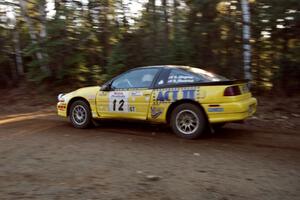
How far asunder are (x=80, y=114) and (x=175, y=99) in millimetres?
2676

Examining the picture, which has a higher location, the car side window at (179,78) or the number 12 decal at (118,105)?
the car side window at (179,78)

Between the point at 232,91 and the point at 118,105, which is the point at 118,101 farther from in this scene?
the point at 232,91

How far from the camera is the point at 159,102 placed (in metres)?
7.95

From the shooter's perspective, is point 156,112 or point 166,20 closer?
point 156,112

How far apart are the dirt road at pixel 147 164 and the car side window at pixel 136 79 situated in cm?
107

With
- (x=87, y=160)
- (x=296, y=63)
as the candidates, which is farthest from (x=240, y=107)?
(x=296, y=63)

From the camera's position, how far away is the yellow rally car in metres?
7.36

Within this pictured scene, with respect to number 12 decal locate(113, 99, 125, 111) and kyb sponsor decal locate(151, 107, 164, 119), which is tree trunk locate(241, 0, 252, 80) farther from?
number 12 decal locate(113, 99, 125, 111)

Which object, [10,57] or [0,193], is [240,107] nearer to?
[0,193]

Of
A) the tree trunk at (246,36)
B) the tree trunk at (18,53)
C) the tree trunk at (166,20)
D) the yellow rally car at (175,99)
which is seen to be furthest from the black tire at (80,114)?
the tree trunk at (18,53)

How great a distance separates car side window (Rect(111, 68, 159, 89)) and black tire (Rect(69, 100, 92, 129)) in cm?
96

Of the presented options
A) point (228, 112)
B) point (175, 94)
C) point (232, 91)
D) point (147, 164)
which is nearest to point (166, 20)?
point (175, 94)

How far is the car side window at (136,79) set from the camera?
8195mm

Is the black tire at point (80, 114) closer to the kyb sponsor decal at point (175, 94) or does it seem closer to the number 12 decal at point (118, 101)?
the number 12 decal at point (118, 101)
